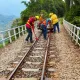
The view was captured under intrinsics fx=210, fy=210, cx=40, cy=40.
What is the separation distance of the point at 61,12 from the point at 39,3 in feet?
70.3

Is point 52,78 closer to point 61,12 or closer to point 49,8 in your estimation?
point 49,8

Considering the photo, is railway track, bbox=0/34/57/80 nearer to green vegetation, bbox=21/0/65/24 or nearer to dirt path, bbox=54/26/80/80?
dirt path, bbox=54/26/80/80

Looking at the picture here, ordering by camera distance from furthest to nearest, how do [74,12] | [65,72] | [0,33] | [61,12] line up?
1. [61,12]
2. [74,12]
3. [0,33]
4. [65,72]

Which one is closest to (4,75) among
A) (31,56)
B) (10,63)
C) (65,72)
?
(10,63)

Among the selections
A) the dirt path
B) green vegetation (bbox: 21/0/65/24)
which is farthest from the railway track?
green vegetation (bbox: 21/0/65/24)

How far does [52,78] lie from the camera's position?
23.8ft

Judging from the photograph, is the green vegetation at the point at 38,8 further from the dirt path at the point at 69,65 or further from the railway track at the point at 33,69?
the railway track at the point at 33,69

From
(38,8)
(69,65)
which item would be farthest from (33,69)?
(38,8)

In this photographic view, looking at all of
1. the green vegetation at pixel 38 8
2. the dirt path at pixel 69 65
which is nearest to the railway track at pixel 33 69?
the dirt path at pixel 69 65

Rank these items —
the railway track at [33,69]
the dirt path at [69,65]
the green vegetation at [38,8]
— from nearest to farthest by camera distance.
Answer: the railway track at [33,69]
the dirt path at [69,65]
the green vegetation at [38,8]

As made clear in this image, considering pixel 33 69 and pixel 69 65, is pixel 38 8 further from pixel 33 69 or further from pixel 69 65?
pixel 33 69

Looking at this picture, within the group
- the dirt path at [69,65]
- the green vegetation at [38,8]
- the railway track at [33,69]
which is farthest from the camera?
the green vegetation at [38,8]

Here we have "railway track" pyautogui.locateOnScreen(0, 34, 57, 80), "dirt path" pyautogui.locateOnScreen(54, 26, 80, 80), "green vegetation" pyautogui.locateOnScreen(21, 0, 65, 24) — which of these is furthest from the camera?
"green vegetation" pyautogui.locateOnScreen(21, 0, 65, 24)

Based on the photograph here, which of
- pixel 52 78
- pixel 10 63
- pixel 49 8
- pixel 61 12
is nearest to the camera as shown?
pixel 52 78
